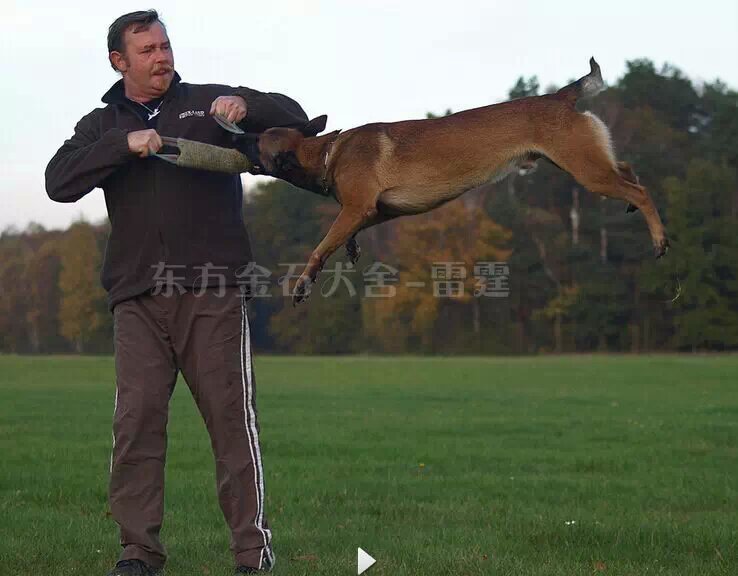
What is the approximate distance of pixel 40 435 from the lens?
49.4ft

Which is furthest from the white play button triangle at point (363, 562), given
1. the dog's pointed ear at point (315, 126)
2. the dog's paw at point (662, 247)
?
the dog's paw at point (662, 247)

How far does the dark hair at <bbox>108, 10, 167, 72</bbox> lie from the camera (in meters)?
5.29

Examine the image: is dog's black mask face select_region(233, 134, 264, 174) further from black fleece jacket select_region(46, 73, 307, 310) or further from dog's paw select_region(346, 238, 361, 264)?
black fleece jacket select_region(46, 73, 307, 310)

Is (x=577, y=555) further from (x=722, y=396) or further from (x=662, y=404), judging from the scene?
(x=722, y=396)

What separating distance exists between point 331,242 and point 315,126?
30.4 inches

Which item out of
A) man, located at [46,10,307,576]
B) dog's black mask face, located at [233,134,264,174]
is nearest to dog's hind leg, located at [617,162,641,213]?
dog's black mask face, located at [233,134,264,174]

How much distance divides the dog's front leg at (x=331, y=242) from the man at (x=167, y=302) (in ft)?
4.53

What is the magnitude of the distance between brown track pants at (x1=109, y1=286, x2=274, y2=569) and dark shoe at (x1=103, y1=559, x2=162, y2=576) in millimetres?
34

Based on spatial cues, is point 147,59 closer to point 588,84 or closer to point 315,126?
point 315,126

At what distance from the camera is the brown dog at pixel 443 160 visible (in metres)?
4.17

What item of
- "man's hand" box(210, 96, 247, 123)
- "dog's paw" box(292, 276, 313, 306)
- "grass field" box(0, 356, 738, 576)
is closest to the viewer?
"dog's paw" box(292, 276, 313, 306)

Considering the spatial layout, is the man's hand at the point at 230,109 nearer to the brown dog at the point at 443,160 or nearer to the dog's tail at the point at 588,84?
the brown dog at the point at 443,160

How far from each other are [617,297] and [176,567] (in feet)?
180

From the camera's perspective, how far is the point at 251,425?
5750mm
